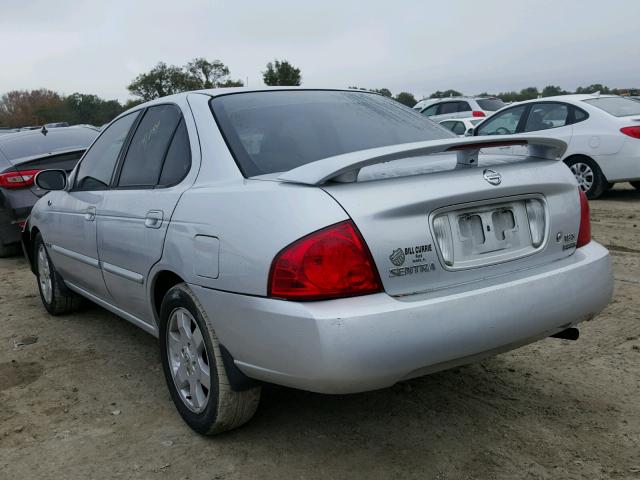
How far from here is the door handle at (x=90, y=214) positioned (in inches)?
152

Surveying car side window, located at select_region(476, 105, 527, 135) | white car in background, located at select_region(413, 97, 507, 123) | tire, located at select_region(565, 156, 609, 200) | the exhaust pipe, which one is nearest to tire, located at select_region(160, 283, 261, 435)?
the exhaust pipe

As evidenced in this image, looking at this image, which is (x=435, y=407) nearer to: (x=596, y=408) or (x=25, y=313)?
(x=596, y=408)

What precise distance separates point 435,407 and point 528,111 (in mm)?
7873

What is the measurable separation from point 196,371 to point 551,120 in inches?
317

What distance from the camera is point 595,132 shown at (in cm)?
880

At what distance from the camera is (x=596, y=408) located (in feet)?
9.93

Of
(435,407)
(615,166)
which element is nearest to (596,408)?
(435,407)

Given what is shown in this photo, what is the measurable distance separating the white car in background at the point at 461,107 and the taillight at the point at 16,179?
40.0 feet

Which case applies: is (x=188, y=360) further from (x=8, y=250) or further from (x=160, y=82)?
(x=160, y=82)

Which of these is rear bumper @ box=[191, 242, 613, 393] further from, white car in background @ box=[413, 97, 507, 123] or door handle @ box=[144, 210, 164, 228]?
white car in background @ box=[413, 97, 507, 123]

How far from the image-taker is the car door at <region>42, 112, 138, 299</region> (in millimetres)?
3924

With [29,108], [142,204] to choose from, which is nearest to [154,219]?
[142,204]

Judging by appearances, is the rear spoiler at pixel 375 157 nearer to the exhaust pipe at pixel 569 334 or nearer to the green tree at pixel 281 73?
the exhaust pipe at pixel 569 334

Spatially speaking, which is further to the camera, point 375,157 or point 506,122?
point 506,122
